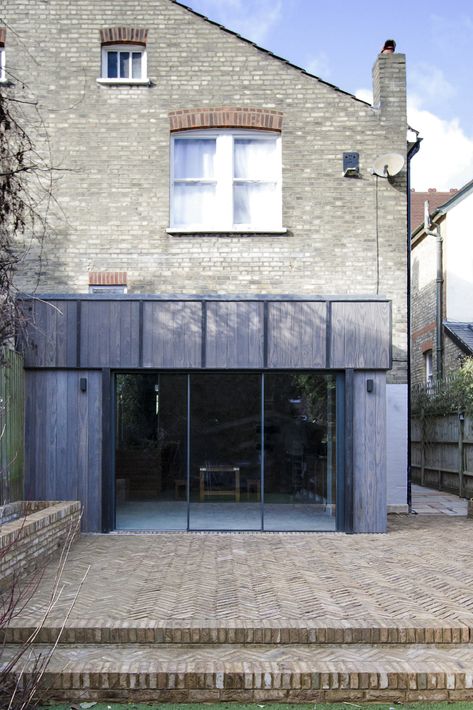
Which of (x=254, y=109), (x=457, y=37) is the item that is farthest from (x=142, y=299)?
(x=457, y=37)

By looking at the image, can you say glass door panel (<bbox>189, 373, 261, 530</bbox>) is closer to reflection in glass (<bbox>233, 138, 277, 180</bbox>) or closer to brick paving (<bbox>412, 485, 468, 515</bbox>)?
brick paving (<bbox>412, 485, 468, 515</bbox>)

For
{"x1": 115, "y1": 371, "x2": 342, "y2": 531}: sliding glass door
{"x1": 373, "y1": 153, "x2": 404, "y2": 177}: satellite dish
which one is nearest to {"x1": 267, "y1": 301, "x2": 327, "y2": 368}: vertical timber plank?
{"x1": 115, "y1": 371, "x2": 342, "y2": 531}: sliding glass door

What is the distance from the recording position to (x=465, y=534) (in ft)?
35.1

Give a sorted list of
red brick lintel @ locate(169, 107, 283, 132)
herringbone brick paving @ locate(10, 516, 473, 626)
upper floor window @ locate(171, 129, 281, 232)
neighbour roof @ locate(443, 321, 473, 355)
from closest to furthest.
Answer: herringbone brick paving @ locate(10, 516, 473, 626) < red brick lintel @ locate(169, 107, 283, 132) < upper floor window @ locate(171, 129, 281, 232) < neighbour roof @ locate(443, 321, 473, 355)

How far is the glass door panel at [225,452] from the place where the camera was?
10953mm

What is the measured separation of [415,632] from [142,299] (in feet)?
21.0

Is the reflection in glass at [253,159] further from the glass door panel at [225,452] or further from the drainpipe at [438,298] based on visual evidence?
the drainpipe at [438,298]

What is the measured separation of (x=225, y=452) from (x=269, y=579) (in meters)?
3.49

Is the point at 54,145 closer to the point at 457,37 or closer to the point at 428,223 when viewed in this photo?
the point at 457,37

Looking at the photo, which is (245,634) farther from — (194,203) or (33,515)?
(194,203)

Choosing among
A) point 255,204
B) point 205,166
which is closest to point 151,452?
point 255,204

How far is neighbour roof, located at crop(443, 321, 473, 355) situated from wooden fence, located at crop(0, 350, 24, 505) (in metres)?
11.2

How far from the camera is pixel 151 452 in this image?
11.0 meters

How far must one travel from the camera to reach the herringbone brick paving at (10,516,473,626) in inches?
253
